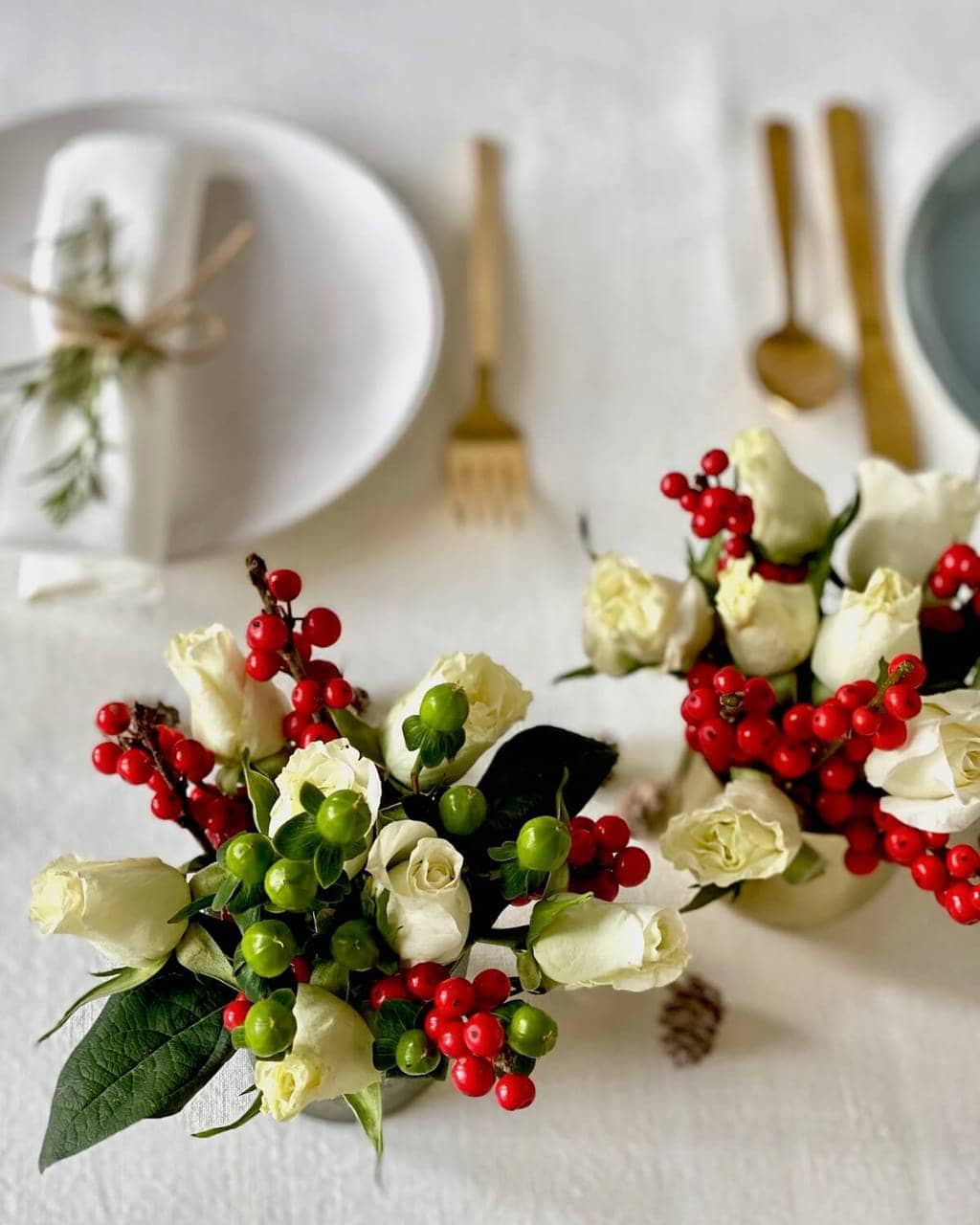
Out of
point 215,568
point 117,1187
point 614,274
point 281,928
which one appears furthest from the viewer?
point 614,274

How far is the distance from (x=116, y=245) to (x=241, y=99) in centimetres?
19

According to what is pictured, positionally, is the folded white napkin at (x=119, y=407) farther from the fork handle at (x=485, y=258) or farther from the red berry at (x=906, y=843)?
the red berry at (x=906, y=843)

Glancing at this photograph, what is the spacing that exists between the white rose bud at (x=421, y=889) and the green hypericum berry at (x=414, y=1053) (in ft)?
0.08

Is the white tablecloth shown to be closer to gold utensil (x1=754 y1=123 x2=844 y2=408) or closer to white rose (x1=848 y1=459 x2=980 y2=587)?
gold utensil (x1=754 y1=123 x2=844 y2=408)

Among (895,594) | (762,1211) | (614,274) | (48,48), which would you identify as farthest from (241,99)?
(762,1211)

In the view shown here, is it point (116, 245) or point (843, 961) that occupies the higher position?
point (116, 245)

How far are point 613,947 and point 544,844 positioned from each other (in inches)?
1.8

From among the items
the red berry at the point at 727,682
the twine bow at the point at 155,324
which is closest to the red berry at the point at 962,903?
the red berry at the point at 727,682

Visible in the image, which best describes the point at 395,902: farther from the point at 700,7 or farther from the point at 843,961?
the point at 700,7

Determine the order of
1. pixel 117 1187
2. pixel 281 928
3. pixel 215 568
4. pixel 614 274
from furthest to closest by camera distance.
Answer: pixel 614 274 → pixel 215 568 → pixel 117 1187 → pixel 281 928

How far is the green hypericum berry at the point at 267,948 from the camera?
12.2 inches

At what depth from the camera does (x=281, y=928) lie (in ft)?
1.07

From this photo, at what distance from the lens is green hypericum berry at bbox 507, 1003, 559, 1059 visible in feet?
1.04

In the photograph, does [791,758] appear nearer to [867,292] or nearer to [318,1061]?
[318,1061]
